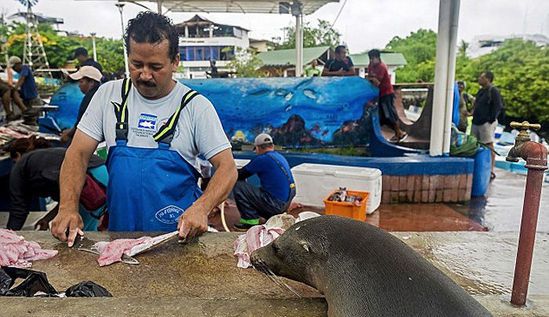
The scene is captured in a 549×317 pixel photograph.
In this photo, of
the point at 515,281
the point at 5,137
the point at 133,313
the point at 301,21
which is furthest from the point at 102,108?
the point at 301,21

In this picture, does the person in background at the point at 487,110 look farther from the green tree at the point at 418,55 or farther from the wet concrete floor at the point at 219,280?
the green tree at the point at 418,55

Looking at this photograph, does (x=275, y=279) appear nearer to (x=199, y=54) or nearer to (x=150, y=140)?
(x=150, y=140)

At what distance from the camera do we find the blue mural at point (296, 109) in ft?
27.4

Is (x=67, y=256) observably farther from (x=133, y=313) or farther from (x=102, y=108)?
(x=133, y=313)

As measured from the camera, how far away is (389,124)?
29.1 ft

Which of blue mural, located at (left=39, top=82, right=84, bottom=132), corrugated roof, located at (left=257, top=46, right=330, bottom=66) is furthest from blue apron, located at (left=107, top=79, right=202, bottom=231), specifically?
corrugated roof, located at (left=257, top=46, right=330, bottom=66)

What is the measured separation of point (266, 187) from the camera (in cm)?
523

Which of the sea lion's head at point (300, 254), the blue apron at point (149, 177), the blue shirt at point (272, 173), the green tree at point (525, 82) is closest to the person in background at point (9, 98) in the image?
the blue shirt at point (272, 173)

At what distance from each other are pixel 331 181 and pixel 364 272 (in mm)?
5079

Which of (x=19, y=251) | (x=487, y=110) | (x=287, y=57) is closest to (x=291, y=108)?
(x=487, y=110)

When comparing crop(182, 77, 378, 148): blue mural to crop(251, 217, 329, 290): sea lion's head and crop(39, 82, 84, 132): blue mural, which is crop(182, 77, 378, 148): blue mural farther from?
crop(251, 217, 329, 290): sea lion's head

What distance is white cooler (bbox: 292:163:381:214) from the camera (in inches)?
242

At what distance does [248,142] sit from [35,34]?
38173 millimetres

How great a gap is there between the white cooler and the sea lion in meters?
4.64
